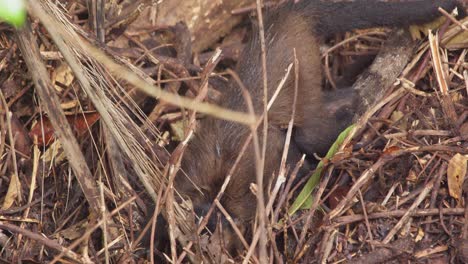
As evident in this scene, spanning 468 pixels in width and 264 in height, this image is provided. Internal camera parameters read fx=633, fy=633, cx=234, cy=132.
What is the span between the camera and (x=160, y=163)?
2.74m

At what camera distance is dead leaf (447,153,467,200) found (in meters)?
2.76

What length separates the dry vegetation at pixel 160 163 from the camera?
248cm

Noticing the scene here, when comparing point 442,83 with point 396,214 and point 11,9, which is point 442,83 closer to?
point 396,214

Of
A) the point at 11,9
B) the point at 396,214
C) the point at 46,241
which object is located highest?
the point at 11,9

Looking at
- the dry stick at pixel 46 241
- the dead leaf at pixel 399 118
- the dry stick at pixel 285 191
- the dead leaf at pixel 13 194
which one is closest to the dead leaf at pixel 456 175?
the dead leaf at pixel 399 118

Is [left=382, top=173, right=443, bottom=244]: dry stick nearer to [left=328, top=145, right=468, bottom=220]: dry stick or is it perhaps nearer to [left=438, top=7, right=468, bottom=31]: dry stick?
[left=328, top=145, right=468, bottom=220]: dry stick

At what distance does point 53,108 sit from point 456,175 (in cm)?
172

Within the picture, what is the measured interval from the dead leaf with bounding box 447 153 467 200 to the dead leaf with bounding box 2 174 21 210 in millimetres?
1981

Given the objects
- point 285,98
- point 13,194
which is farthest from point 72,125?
point 285,98

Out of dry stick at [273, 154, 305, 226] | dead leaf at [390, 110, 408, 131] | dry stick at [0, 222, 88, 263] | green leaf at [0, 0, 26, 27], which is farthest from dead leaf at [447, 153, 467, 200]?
green leaf at [0, 0, 26, 27]

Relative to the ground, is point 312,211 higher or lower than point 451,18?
lower

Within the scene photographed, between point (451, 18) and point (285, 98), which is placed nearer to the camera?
point (451, 18)

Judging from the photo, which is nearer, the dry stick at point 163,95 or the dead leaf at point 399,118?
the dry stick at point 163,95

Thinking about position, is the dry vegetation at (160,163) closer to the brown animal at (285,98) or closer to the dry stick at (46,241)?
the dry stick at (46,241)
